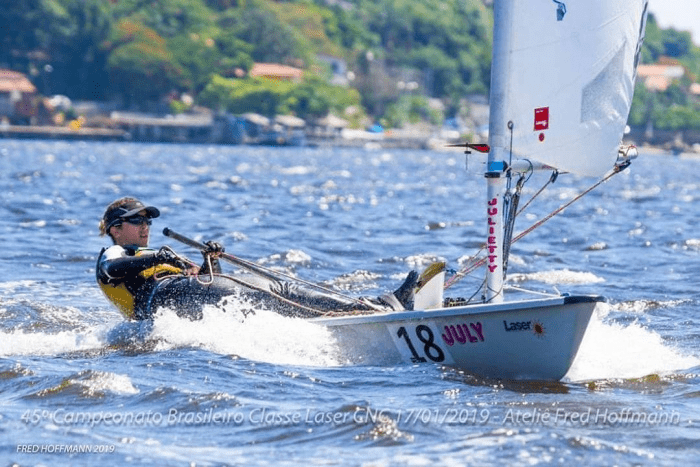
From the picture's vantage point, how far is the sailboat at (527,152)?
9.43 meters

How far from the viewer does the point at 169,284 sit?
10.9m

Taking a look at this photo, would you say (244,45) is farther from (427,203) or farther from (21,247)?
(21,247)

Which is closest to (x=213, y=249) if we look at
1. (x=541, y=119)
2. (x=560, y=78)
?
(x=541, y=119)

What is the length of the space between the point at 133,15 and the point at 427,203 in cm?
11581

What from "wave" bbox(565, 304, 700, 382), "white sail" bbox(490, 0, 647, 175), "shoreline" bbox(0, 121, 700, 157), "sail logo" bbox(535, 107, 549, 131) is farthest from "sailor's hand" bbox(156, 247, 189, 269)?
"shoreline" bbox(0, 121, 700, 157)

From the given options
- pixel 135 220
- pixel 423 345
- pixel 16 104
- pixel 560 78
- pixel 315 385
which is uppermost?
pixel 560 78

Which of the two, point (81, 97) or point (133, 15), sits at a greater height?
point (133, 15)

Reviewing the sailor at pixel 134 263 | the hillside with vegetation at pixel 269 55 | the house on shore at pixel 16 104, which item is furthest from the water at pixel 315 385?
the hillside with vegetation at pixel 269 55

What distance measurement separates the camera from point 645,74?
173 meters

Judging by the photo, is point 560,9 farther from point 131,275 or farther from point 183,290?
point 131,275

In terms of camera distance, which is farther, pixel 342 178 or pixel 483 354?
pixel 342 178

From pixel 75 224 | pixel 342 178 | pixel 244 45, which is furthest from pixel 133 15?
pixel 75 224

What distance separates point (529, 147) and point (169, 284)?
330 cm

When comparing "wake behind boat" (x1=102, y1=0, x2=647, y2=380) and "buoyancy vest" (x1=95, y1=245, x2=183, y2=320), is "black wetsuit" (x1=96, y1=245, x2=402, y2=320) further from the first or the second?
"wake behind boat" (x1=102, y1=0, x2=647, y2=380)
